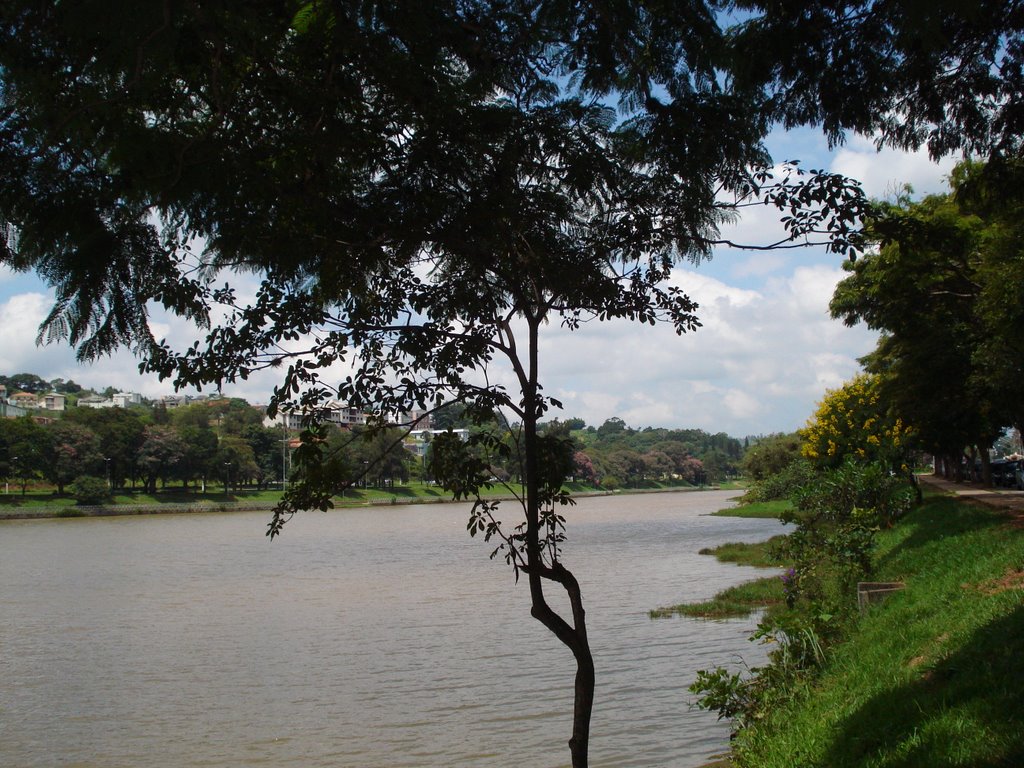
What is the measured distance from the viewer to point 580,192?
5320mm

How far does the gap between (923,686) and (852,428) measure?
2810 centimetres

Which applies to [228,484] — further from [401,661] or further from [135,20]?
[135,20]

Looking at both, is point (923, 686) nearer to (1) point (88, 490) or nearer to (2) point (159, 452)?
(1) point (88, 490)

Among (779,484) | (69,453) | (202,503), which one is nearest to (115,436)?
(69,453)

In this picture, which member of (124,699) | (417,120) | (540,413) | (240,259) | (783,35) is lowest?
(124,699)

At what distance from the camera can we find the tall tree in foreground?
416cm

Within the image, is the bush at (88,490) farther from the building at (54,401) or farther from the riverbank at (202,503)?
the building at (54,401)

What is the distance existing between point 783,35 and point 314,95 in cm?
280

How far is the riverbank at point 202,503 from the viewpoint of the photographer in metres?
69.7

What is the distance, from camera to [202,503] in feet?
268

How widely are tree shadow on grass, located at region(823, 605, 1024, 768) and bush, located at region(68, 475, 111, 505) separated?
73.3m

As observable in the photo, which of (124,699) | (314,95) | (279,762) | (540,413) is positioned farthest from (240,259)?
(124,699)

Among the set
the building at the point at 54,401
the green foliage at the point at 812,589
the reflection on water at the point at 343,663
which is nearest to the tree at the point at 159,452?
the reflection on water at the point at 343,663

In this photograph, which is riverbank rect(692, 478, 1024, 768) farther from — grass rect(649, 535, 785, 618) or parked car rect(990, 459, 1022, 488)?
parked car rect(990, 459, 1022, 488)
